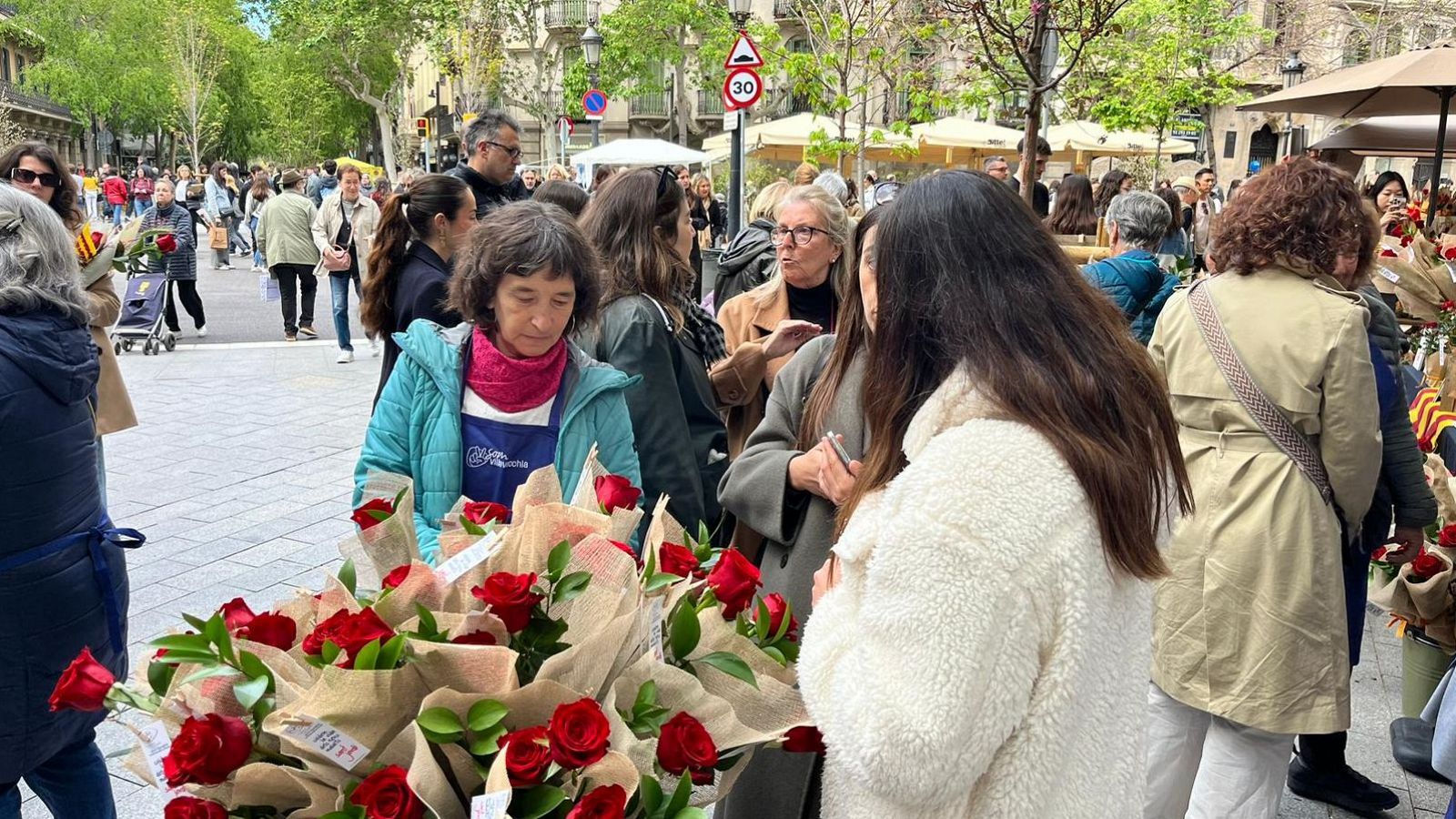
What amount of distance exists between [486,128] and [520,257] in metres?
3.06

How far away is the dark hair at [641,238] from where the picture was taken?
3.49m

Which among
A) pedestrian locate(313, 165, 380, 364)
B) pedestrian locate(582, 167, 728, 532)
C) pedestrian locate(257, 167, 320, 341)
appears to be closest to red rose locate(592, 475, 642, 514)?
pedestrian locate(582, 167, 728, 532)

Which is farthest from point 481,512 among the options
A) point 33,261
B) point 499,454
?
point 33,261

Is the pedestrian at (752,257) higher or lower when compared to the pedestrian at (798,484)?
higher

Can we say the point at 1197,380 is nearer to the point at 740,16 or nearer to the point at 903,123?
the point at 740,16

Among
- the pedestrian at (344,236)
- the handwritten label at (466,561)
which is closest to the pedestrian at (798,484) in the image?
the handwritten label at (466,561)

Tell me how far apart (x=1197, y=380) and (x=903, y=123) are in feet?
32.0

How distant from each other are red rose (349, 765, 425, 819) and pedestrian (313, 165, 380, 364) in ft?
32.9

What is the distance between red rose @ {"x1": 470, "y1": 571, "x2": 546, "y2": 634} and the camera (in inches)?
56.3

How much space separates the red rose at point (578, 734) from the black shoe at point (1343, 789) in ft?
10.7

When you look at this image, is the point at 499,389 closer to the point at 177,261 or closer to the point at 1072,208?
the point at 1072,208

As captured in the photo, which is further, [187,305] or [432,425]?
[187,305]

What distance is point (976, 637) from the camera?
4.59ft

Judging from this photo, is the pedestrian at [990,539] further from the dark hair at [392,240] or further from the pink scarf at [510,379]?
the dark hair at [392,240]
